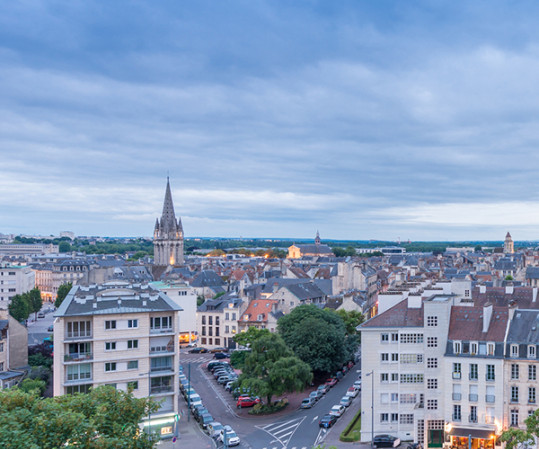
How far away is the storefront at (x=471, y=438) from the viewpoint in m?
51.6

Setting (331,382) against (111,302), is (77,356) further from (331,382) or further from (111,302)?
(331,382)

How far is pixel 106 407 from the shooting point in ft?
114

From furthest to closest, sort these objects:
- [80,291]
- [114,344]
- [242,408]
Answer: [242,408], [80,291], [114,344]

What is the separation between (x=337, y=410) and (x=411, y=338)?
12790 millimetres

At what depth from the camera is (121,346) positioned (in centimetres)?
5700

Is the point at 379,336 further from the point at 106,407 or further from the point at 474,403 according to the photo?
the point at 106,407

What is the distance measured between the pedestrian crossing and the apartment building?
9.84m

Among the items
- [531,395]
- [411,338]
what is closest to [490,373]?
[531,395]

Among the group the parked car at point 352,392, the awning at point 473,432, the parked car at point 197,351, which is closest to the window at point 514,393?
the awning at point 473,432

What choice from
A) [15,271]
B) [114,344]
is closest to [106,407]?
[114,344]

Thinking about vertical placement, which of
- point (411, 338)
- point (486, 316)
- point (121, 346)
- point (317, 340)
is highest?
point (486, 316)

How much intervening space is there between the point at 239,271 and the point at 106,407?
5597 inches

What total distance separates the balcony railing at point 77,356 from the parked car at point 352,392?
31.0m

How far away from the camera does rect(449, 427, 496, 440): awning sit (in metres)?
51.6
